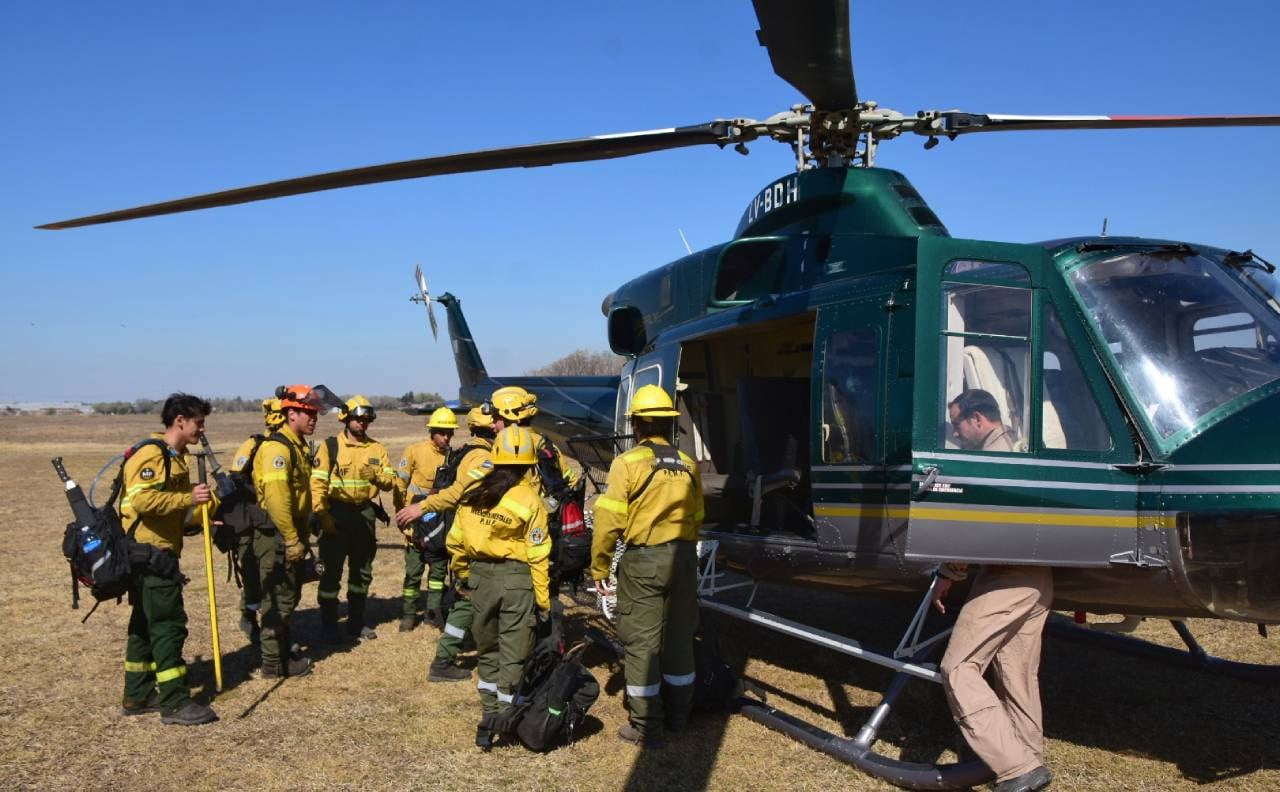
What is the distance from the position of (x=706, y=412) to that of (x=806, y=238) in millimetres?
1855

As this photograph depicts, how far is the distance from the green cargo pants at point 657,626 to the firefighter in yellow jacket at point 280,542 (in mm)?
2701

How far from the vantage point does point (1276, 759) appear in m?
4.88

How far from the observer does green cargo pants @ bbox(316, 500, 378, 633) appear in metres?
7.64

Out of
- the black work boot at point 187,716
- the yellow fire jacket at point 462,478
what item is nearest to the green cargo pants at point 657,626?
the yellow fire jacket at point 462,478

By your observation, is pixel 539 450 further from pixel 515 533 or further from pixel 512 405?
pixel 515 533

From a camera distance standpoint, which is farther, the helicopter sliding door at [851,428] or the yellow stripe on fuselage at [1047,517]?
the helicopter sliding door at [851,428]

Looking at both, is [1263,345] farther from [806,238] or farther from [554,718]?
[554,718]

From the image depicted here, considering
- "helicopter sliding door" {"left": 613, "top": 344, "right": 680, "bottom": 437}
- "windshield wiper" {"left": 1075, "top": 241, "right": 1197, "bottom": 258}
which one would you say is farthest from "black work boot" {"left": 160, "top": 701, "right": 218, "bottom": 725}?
"windshield wiper" {"left": 1075, "top": 241, "right": 1197, "bottom": 258}

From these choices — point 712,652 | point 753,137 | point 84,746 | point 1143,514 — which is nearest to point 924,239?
point 1143,514

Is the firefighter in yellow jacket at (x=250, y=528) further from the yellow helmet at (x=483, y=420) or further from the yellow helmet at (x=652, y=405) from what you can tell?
the yellow helmet at (x=652, y=405)

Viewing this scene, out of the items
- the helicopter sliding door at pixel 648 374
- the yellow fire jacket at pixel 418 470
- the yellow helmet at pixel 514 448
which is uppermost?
the helicopter sliding door at pixel 648 374

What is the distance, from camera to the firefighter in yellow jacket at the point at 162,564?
548 cm

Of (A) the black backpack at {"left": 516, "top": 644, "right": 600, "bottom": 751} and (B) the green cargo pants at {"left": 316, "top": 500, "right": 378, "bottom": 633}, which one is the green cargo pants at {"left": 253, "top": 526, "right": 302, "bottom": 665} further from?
(A) the black backpack at {"left": 516, "top": 644, "right": 600, "bottom": 751}

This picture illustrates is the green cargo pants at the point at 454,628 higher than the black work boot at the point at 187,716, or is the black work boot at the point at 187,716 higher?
the green cargo pants at the point at 454,628
